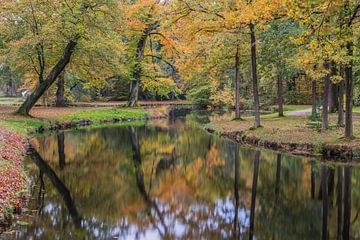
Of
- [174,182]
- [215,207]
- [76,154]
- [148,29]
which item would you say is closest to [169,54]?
[148,29]

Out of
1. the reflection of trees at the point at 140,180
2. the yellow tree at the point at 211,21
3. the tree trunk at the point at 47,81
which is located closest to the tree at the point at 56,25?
the tree trunk at the point at 47,81

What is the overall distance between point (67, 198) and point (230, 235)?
484 centimetres

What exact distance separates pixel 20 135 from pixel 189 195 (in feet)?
37.3

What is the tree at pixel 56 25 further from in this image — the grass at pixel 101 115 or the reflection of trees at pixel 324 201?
the reflection of trees at pixel 324 201

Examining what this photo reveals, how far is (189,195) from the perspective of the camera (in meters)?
11.6

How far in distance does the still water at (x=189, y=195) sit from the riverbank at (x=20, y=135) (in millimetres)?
508

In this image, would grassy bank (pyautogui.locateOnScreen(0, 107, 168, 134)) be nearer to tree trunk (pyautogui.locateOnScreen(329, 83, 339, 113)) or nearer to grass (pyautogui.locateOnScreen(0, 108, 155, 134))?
grass (pyautogui.locateOnScreen(0, 108, 155, 134))

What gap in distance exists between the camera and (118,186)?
499 inches

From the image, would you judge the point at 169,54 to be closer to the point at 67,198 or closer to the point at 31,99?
the point at 31,99

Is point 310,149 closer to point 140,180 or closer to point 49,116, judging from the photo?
point 140,180

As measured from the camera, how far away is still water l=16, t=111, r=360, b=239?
868 cm

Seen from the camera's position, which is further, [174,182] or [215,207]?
[174,182]

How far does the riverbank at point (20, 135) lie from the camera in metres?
9.33

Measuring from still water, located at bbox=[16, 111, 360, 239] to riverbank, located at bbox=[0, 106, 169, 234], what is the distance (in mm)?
508
